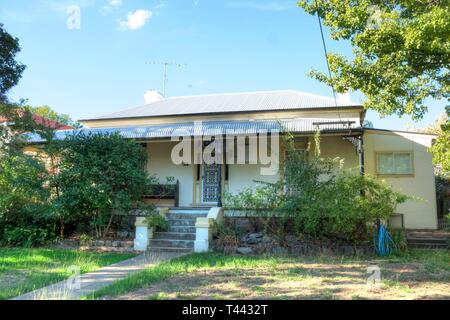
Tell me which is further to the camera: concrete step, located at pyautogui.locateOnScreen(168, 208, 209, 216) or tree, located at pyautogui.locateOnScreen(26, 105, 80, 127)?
tree, located at pyautogui.locateOnScreen(26, 105, 80, 127)

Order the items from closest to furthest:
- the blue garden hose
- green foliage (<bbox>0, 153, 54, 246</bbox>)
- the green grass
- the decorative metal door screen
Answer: the green grass → the blue garden hose → green foliage (<bbox>0, 153, 54, 246</bbox>) → the decorative metal door screen

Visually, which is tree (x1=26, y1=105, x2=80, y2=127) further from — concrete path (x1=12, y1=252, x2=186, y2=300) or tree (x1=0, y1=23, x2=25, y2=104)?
concrete path (x1=12, y1=252, x2=186, y2=300)

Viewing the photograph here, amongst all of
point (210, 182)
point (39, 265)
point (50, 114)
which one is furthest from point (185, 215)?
point (50, 114)

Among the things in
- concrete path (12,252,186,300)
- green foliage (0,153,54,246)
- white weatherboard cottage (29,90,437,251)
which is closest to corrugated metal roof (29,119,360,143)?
white weatherboard cottage (29,90,437,251)

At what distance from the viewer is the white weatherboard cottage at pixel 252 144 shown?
41.5 feet

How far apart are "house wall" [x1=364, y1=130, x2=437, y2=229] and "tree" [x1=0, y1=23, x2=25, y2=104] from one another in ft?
39.2

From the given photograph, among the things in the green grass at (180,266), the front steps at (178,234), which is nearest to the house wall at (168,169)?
the front steps at (178,234)

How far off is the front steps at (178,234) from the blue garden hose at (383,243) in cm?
485

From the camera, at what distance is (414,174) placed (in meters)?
13.4

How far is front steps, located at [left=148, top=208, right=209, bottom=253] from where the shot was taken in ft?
34.7

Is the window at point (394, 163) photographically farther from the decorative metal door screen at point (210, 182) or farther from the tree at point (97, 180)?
the tree at point (97, 180)

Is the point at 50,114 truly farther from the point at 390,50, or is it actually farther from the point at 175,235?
the point at 390,50

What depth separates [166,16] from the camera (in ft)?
31.4
